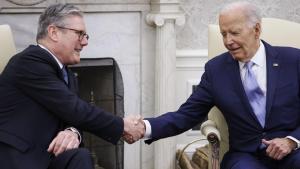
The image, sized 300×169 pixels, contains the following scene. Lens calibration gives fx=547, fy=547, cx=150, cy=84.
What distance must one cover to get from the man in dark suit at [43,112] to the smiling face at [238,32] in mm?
698

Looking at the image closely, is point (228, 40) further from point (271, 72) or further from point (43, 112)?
point (43, 112)

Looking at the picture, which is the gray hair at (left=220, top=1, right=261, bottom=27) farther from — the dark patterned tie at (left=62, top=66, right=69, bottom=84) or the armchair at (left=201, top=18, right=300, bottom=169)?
the dark patterned tie at (left=62, top=66, right=69, bottom=84)

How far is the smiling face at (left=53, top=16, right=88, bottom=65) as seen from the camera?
243cm

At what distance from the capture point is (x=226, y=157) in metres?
2.65

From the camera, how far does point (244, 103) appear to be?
253cm

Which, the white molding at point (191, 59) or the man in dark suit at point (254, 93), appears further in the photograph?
the white molding at point (191, 59)

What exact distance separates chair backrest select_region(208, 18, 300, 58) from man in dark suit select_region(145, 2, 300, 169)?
0.30 m

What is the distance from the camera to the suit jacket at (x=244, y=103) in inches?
99.5

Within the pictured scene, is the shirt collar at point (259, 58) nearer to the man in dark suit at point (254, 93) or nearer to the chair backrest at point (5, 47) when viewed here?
the man in dark suit at point (254, 93)

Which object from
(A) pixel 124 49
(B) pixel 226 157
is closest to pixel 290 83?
(B) pixel 226 157

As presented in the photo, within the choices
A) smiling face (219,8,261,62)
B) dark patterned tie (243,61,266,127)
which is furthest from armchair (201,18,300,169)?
smiling face (219,8,261,62)

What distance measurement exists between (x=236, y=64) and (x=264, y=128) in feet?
1.09

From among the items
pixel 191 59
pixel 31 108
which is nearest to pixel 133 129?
pixel 31 108

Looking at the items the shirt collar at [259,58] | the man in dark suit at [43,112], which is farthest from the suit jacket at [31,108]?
the shirt collar at [259,58]
